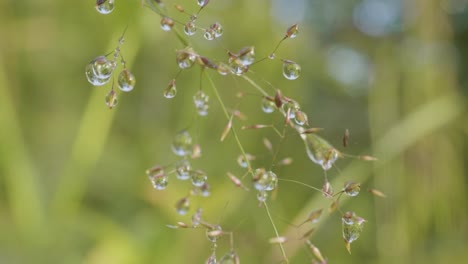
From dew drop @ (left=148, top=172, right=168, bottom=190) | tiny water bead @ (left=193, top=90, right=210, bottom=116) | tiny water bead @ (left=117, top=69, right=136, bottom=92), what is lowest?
dew drop @ (left=148, top=172, right=168, bottom=190)

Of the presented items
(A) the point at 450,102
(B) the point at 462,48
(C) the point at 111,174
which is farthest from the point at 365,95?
(C) the point at 111,174

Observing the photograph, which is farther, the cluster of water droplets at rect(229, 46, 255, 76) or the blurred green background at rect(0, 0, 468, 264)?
the blurred green background at rect(0, 0, 468, 264)

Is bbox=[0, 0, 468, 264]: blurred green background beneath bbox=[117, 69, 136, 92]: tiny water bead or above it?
beneath

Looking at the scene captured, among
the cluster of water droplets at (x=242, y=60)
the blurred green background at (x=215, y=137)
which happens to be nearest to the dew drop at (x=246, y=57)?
the cluster of water droplets at (x=242, y=60)

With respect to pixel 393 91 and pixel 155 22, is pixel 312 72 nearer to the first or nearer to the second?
pixel 393 91

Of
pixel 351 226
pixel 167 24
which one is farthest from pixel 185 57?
pixel 351 226

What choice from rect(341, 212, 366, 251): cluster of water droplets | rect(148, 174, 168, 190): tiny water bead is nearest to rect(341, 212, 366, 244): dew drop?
rect(341, 212, 366, 251): cluster of water droplets

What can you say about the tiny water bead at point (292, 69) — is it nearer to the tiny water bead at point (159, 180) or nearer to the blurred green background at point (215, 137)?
the tiny water bead at point (159, 180)

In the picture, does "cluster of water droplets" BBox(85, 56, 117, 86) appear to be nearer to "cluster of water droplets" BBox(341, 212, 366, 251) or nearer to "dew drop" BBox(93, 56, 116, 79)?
"dew drop" BBox(93, 56, 116, 79)
